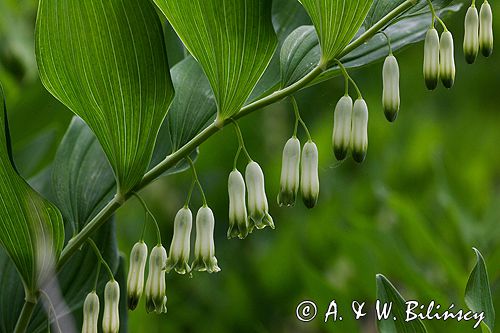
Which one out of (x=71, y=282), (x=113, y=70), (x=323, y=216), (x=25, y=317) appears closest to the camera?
(x=113, y=70)

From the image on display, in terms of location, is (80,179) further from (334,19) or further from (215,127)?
(334,19)

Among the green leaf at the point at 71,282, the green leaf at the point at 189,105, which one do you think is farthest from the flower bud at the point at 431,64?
the green leaf at the point at 71,282

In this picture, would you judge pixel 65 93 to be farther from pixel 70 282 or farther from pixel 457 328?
pixel 457 328

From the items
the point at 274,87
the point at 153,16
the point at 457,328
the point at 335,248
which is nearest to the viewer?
the point at 153,16

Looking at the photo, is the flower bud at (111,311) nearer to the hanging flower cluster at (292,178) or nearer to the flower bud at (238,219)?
the hanging flower cluster at (292,178)

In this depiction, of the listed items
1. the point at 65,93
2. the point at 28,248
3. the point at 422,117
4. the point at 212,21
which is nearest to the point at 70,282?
the point at 28,248

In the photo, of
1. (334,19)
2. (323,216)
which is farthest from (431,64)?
(323,216)
